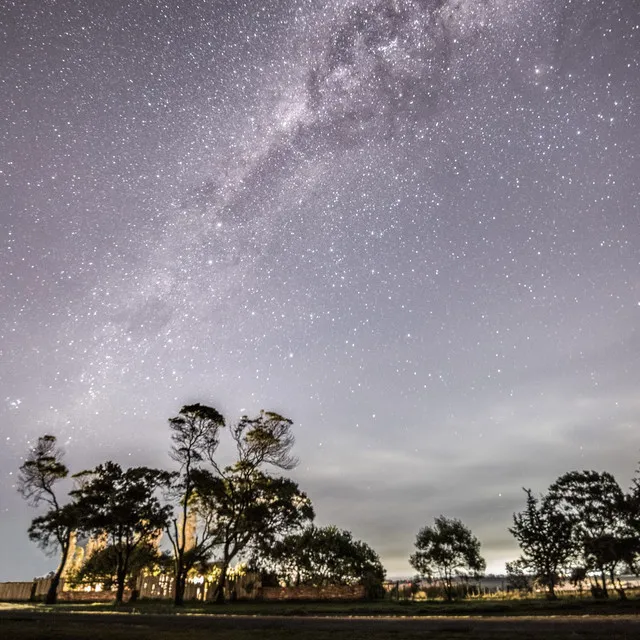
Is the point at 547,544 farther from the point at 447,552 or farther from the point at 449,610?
the point at 449,610

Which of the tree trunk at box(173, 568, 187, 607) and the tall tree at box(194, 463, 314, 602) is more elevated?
the tall tree at box(194, 463, 314, 602)

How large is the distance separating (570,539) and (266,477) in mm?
30513

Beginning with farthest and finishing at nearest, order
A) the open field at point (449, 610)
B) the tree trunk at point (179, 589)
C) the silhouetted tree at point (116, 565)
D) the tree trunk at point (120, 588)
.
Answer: the silhouetted tree at point (116, 565) < the tree trunk at point (120, 588) < the tree trunk at point (179, 589) < the open field at point (449, 610)

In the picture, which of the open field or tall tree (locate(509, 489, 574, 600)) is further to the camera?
tall tree (locate(509, 489, 574, 600))

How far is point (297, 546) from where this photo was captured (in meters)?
46.0

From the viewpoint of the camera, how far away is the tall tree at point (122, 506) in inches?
1453

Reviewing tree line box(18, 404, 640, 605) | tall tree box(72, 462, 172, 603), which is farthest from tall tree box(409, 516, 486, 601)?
tall tree box(72, 462, 172, 603)

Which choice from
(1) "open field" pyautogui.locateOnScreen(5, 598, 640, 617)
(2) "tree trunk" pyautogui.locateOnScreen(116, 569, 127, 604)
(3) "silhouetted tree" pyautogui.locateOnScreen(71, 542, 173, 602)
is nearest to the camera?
(1) "open field" pyautogui.locateOnScreen(5, 598, 640, 617)

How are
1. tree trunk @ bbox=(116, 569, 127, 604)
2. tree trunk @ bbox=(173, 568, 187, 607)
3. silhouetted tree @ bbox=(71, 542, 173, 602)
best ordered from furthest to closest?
silhouetted tree @ bbox=(71, 542, 173, 602)
tree trunk @ bbox=(116, 569, 127, 604)
tree trunk @ bbox=(173, 568, 187, 607)

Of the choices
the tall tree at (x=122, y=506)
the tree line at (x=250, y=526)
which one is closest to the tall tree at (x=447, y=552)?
the tree line at (x=250, y=526)

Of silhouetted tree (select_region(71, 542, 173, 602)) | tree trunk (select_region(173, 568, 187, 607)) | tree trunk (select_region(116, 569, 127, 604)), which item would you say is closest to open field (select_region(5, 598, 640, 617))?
tree trunk (select_region(173, 568, 187, 607))

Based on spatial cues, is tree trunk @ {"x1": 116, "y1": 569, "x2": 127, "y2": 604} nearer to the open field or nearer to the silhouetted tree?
the silhouetted tree

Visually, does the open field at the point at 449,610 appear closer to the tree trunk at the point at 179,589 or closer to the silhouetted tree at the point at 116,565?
the tree trunk at the point at 179,589

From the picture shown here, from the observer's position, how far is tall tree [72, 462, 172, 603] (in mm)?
36906
